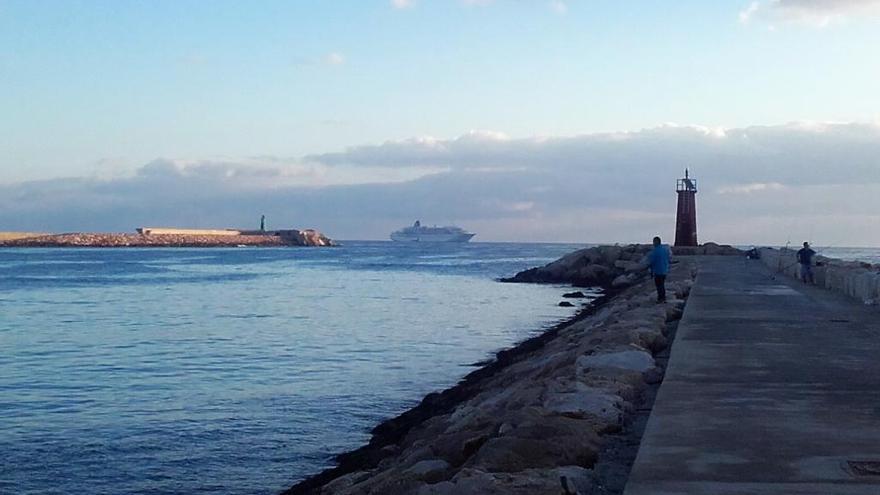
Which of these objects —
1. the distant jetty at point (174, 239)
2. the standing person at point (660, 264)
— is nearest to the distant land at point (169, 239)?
the distant jetty at point (174, 239)

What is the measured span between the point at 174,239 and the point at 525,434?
162 m

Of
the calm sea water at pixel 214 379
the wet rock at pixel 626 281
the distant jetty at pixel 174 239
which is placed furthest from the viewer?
the distant jetty at pixel 174 239

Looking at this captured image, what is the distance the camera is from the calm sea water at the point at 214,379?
10359 millimetres

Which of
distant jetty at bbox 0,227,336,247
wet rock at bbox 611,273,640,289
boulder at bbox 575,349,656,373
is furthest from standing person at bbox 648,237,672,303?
distant jetty at bbox 0,227,336,247

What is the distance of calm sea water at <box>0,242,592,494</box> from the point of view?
10.4 metres

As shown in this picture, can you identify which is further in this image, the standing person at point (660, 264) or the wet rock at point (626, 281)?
the wet rock at point (626, 281)

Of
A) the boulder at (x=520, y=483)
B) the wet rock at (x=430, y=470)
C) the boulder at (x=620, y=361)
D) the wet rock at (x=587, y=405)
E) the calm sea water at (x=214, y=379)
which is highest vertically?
the boulder at (x=620, y=361)

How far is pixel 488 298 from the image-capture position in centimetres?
3684

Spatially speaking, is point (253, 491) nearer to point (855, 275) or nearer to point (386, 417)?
point (386, 417)

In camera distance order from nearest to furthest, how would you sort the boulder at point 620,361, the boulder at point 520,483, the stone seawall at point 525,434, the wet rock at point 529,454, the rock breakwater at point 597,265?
1. the boulder at point 520,483
2. the stone seawall at point 525,434
3. the wet rock at point 529,454
4. the boulder at point 620,361
5. the rock breakwater at point 597,265

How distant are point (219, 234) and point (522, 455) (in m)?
170

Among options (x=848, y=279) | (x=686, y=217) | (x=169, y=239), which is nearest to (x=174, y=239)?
(x=169, y=239)

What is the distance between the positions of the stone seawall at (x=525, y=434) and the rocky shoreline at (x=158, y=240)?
150194mm

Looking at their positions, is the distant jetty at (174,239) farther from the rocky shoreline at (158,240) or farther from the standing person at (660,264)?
the standing person at (660,264)
